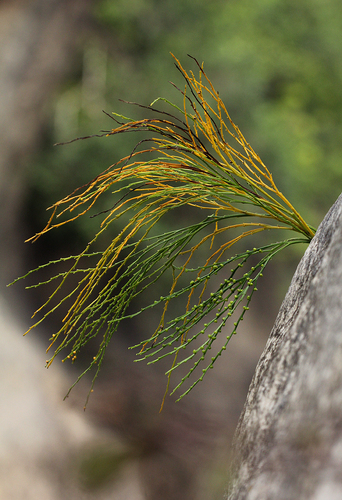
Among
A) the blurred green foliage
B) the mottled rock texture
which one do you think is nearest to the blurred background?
the blurred green foliage

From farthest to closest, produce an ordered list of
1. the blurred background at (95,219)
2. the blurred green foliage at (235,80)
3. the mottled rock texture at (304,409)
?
the blurred green foliage at (235,80)
the blurred background at (95,219)
the mottled rock texture at (304,409)

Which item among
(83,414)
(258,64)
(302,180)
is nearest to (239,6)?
(258,64)

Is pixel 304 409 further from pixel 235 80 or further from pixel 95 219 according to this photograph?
pixel 235 80

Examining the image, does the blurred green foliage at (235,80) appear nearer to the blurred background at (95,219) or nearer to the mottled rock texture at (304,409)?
the blurred background at (95,219)

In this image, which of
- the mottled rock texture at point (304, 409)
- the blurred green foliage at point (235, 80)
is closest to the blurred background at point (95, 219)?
the blurred green foliage at point (235, 80)

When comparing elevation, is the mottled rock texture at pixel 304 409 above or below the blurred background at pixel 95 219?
below

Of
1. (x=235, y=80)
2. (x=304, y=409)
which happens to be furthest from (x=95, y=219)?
(x=304, y=409)
